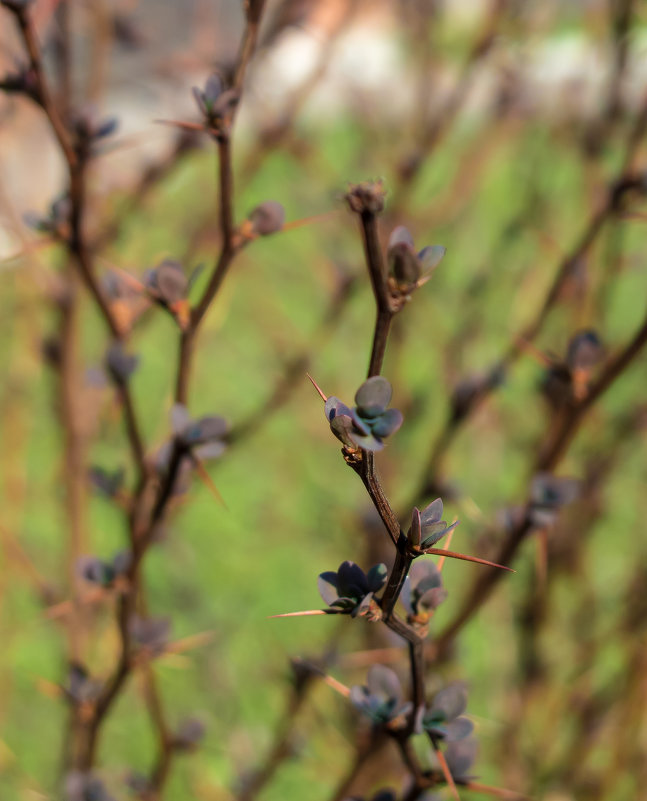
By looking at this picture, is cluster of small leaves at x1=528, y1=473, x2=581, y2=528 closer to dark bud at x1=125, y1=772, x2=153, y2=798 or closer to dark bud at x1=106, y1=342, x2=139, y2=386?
dark bud at x1=106, y1=342, x2=139, y2=386

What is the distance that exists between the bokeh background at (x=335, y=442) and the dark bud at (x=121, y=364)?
10 centimetres

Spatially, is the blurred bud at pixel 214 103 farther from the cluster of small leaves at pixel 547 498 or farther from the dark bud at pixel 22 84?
the cluster of small leaves at pixel 547 498

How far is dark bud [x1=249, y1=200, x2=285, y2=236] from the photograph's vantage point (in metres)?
0.57

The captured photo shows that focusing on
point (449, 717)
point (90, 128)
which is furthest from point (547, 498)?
point (90, 128)

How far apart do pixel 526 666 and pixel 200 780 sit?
0.57 m

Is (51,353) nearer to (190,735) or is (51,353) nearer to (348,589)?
(190,735)

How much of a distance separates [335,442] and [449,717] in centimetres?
153

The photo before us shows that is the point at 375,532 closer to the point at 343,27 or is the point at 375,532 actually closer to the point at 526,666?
the point at 526,666

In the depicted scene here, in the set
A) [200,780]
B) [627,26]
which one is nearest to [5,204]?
[627,26]

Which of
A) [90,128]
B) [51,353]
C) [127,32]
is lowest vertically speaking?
[90,128]

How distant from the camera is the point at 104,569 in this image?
64 cm

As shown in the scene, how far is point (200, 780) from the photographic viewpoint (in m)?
1.42

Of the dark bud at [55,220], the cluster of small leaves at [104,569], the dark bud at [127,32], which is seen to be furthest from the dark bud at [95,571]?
the dark bud at [127,32]

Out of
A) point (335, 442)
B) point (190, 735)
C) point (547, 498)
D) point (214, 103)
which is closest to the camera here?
point (214, 103)
